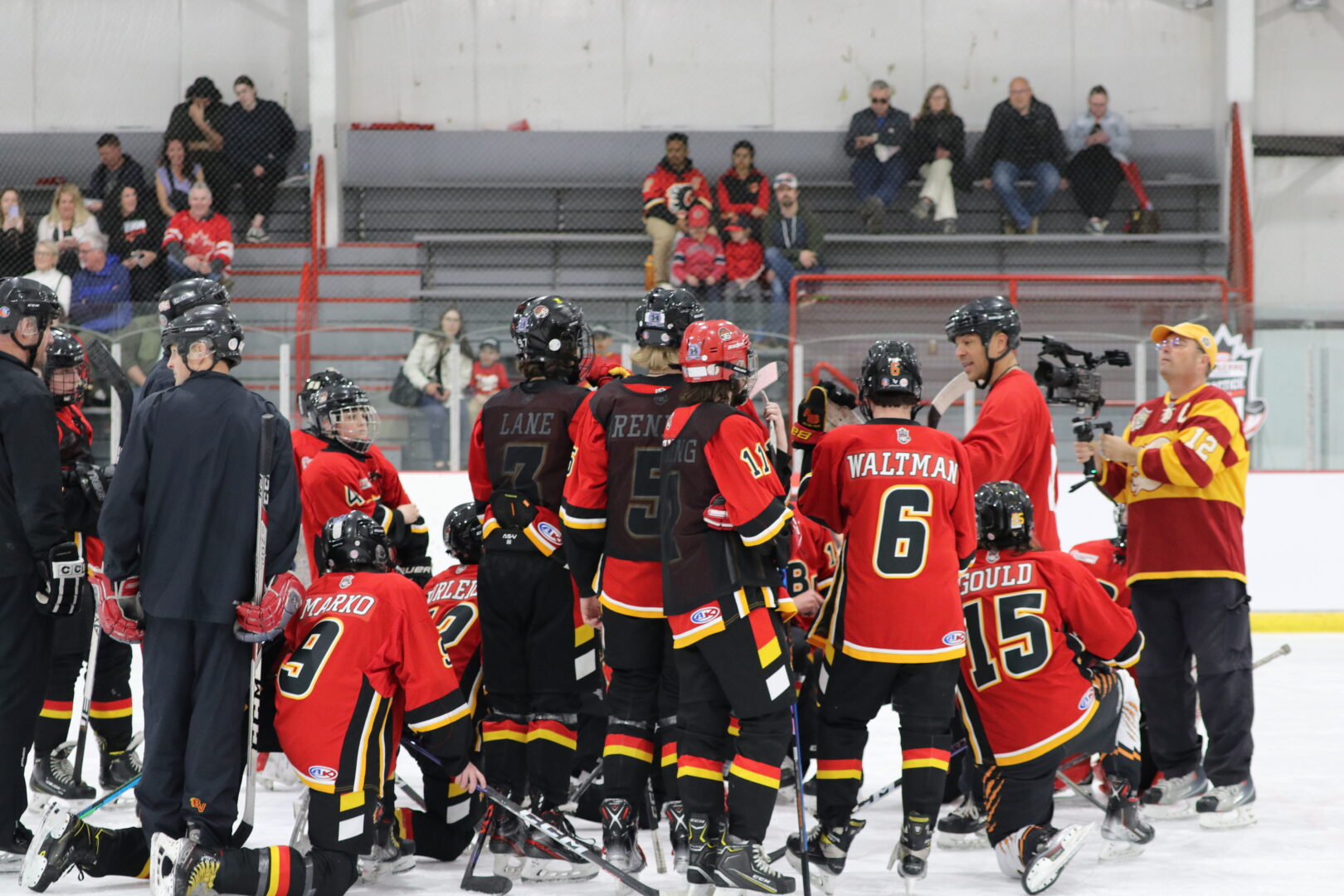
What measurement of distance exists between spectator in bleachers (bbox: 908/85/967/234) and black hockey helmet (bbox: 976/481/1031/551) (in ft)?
27.1

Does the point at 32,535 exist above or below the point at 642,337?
below

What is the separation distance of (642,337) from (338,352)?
173 inches

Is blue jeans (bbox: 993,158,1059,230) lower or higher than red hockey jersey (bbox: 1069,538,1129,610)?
higher

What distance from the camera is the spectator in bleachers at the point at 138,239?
1028 centimetres

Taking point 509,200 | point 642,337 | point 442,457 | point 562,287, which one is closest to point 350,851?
point 642,337

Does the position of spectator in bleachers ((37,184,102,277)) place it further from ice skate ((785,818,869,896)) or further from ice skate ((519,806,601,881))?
ice skate ((785,818,869,896))

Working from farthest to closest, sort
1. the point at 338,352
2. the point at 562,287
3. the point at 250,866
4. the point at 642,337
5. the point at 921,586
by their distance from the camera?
the point at 562,287, the point at 338,352, the point at 642,337, the point at 921,586, the point at 250,866

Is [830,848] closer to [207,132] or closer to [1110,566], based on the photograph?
[1110,566]

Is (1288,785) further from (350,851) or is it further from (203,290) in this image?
(203,290)

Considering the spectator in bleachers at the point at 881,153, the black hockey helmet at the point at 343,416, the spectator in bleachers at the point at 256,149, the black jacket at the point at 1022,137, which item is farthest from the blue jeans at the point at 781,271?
the black hockey helmet at the point at 343,416

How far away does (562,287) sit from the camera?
39.0 feet

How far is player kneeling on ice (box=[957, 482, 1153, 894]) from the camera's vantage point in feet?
12.7

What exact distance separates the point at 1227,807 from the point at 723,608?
2.05 metres

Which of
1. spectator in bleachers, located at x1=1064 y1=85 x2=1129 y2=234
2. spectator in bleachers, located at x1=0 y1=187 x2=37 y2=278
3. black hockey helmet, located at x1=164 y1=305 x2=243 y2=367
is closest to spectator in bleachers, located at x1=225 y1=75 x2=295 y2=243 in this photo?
spectator in bleachers, located at x1=0 y1=187 x2=37 y2=278
